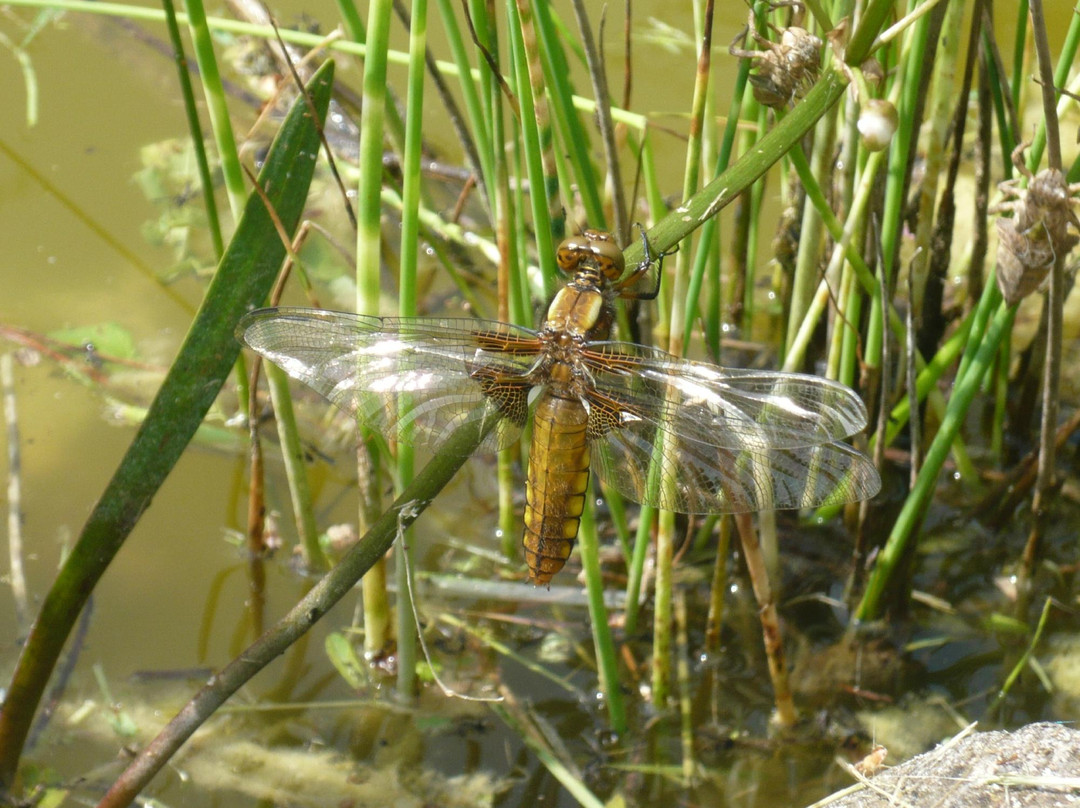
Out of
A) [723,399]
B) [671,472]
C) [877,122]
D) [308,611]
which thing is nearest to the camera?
[877,122]

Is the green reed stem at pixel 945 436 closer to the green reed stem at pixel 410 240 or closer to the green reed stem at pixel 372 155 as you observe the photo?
the green reed stem at pixel 410 240

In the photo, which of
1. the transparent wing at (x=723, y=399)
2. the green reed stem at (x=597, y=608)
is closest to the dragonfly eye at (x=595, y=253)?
the transparent wing at (x=723, y=399)

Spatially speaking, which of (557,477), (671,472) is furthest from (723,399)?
(557,477)

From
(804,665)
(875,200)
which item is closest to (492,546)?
(804,665)

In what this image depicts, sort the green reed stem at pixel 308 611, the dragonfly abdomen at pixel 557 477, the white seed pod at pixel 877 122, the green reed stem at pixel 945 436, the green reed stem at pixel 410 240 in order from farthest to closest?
the green reed stem at pixel 945 436
the dragonfly abdomen at pixel 557 477
the green reed stem at pixel 410 240
the green reed stem at pixel 308 611
the white seed pod at pixel 877 122

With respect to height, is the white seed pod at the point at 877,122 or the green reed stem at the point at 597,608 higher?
the white seed pod at the point at 877,122

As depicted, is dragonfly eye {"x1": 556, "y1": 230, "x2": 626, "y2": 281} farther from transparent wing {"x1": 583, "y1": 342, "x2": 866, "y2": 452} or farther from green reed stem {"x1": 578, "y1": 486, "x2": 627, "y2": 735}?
green reed stem {"x1": 578, "y1": 486, "x2": 627, "y2": 735}

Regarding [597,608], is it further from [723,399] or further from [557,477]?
[723,399]
